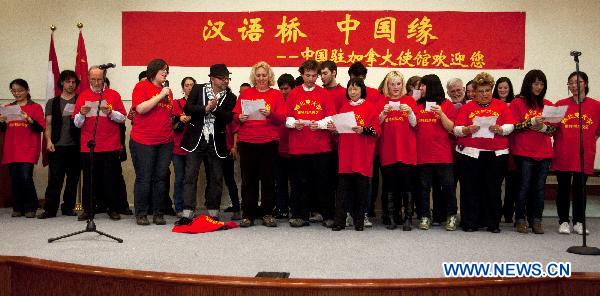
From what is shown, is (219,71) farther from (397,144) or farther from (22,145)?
(22,145)

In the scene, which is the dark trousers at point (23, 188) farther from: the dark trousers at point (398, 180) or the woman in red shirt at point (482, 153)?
the woman in red shirt at point (482, 153)

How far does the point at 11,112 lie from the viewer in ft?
18.4

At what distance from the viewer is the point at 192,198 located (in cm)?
512

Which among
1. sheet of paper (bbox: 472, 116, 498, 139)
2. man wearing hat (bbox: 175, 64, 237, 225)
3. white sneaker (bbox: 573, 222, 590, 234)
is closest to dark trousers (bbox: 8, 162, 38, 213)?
man wearing hat (bbox: 175, 64, 237, 225)

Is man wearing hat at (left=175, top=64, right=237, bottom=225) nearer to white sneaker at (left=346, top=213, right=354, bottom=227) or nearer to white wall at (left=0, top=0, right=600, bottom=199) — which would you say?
white sneaker at (left=346, top=213, right=354, bottom=227)

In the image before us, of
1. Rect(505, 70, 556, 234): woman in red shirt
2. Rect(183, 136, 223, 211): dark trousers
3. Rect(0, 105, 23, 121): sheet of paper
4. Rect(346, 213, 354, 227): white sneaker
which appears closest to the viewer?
Rect(505, 70, 556, 234): woman in red shirt

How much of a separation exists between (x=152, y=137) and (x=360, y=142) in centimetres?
167

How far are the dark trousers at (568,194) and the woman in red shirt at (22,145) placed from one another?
182 inches

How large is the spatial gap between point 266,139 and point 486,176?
1.79m

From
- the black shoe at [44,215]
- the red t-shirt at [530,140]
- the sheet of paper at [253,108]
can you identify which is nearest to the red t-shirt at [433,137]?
the red t-shirt at [530,140]

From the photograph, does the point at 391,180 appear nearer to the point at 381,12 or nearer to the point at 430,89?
the point at 430,89

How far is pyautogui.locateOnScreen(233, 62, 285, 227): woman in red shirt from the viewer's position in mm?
4938

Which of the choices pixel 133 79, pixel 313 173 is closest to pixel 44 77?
pixel 133 79

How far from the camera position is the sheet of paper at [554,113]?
4637 millimetres
